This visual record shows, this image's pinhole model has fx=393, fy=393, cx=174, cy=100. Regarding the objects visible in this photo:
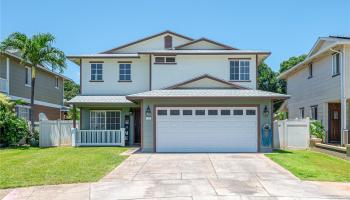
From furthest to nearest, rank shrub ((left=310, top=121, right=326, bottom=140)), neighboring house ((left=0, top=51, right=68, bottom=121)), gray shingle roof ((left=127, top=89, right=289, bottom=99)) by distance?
neighboring house ((left=0, top=51, right=68, bottom=121))
shrub ((left=310, top=121, right=326, bottom=140))
gray shingle roof ((left=127, top=89, right=289, bottom=99))

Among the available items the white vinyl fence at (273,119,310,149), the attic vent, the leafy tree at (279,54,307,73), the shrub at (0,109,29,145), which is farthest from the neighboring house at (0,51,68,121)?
the leafy tree at (279,54,307,73)

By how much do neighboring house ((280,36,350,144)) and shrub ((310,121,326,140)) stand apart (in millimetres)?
905

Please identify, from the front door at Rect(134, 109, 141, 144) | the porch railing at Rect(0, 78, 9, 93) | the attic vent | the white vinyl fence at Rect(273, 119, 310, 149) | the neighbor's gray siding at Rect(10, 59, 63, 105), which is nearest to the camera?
the white vinyl fence at Rect(273, 119, 310, 149)

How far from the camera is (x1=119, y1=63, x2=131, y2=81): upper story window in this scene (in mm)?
24266

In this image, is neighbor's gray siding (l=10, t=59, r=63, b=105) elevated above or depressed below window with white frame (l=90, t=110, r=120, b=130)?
above

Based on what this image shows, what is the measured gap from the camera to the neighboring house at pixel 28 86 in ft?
82.8

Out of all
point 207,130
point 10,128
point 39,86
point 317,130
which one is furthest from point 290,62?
point 10,128

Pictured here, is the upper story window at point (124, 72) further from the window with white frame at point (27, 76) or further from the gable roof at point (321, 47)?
the gable roof at point (321, 47)

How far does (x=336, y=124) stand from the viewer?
73.3 ft

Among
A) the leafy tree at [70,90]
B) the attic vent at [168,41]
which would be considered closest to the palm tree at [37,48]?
the attic vent at [168,41]

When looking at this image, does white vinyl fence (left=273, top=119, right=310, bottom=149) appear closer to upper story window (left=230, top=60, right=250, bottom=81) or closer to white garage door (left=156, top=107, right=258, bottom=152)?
white garage door (left=156, top=107, right=258, bottom=152)

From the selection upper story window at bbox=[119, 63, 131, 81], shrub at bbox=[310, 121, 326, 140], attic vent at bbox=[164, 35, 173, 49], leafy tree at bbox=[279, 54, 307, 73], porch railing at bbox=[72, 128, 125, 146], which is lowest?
porch railing at bbox=[72, 128, 125, 146]

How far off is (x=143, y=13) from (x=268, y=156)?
886 cm

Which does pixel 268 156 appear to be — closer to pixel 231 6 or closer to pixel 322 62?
pixel 231 6
